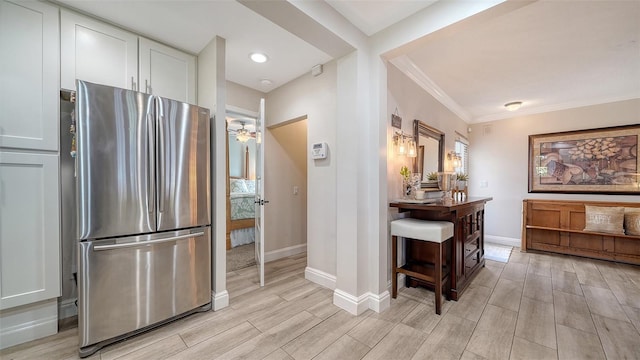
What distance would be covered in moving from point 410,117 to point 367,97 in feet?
3.40

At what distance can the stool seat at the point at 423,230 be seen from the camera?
214cm

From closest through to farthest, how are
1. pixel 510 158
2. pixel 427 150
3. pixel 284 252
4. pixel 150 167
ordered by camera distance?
1. pixel 150 167
2. pixel 427 150
3. pixel 284 252
4. pixel 510 158

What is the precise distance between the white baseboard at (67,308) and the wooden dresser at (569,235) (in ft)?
19.8

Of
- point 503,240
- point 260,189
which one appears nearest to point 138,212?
point 260,189

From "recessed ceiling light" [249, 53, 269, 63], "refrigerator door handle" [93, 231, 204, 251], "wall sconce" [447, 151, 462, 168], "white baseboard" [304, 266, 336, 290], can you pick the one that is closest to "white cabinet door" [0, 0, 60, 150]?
"refrigerator door handle" [93, 231, 204, 251]

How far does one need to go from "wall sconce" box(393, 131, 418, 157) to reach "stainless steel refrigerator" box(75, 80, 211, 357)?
6.29 ft

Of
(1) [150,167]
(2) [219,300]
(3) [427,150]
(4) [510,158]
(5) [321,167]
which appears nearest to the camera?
(1) [150,167]

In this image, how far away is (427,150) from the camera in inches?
135

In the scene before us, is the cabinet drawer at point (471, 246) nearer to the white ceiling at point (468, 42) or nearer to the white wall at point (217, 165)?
the white ceiling at point (468, 42)

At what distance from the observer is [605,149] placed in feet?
12.5

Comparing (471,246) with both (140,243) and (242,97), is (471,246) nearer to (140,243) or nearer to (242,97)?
(140,243)

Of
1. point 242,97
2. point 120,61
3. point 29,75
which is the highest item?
point 242,97

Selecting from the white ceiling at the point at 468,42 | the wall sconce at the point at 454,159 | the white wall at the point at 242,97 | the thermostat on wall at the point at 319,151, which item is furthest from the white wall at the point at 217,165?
the wall sconce at the point at 454,159

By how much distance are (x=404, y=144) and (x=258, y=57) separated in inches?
74.6
